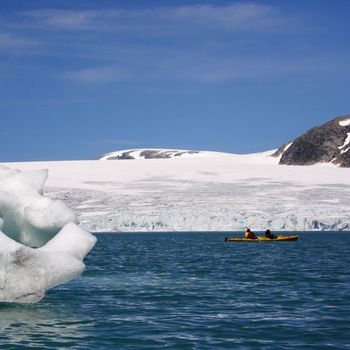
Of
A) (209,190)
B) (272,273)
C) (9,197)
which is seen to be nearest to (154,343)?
(9,197)

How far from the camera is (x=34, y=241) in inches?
674

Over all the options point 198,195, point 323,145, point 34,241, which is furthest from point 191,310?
point 323,145

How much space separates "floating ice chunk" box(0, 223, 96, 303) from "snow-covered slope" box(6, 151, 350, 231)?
36475 mm

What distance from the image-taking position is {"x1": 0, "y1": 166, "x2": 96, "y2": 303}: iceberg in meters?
13.6

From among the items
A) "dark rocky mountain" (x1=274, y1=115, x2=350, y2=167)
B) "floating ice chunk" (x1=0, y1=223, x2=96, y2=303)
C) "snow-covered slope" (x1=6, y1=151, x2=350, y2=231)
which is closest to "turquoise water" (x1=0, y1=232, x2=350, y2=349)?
"floating ice chunk" (x1=0, y1=223, x2=96, y2=303)

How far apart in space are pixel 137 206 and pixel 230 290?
3732 cm

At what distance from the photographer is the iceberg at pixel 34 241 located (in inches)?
537

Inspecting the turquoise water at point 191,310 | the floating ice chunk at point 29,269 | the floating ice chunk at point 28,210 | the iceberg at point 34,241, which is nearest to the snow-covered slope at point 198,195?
the turquoise water at point 191,310

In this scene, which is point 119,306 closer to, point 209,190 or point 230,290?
point 230,290

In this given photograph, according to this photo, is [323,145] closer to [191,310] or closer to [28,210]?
[28,210]

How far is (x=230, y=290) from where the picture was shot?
710 inches

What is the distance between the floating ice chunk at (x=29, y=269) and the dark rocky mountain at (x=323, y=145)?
89883mm

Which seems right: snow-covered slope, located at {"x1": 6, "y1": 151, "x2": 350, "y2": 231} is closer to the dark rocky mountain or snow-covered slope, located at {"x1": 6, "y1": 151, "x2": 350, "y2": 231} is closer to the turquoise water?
the turquoise water

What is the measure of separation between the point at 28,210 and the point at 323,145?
94861 mm
